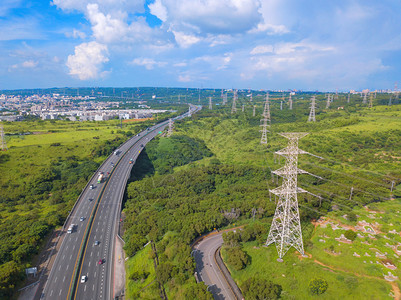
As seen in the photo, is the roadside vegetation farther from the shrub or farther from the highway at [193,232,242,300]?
the shrub

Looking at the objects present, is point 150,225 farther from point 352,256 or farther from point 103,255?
point 352,256

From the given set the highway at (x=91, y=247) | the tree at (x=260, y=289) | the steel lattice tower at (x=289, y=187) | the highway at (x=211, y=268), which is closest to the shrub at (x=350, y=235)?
the steel lattice tower at (x=289, y=187)

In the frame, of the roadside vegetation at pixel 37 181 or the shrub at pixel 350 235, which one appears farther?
the roadside vegetation at pixel 37 181

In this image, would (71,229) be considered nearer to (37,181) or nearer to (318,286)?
(37,181)

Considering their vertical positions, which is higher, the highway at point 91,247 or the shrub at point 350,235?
the shrub at point 350,235

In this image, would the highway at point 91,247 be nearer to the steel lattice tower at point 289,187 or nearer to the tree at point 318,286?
the steel lattice tower at point 289,187

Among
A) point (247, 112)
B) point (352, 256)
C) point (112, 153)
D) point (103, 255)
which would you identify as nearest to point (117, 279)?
point (103, 255)
